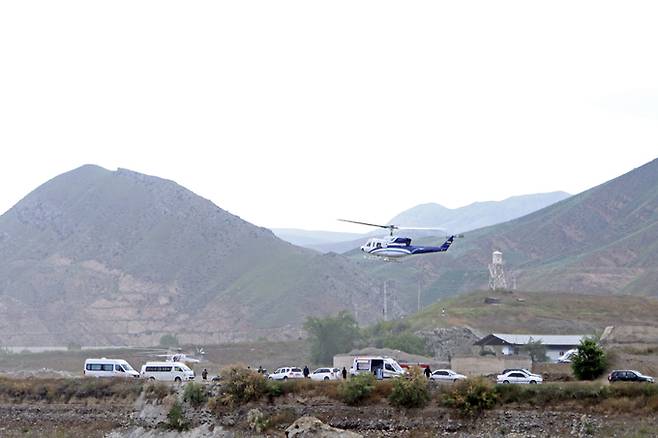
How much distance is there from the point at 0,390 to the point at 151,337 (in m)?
132

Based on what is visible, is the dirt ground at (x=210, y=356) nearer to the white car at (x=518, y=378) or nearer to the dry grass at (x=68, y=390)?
the dry grass at (x=68, y=390)

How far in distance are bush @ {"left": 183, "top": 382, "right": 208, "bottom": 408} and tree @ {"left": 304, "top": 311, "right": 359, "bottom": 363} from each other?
195ft

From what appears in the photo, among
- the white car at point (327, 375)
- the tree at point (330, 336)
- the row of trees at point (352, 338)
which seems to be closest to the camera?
the white car at point (327, 375)

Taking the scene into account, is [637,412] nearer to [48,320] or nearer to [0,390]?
[0,390]

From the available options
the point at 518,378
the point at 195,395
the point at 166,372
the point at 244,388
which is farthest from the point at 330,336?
the point at 244,388

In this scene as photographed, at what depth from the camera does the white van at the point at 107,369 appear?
2584 inches

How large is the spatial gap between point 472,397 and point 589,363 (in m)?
9.91

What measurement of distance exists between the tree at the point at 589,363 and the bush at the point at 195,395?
672 inches

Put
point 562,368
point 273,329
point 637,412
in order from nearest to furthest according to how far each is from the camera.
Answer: point 637,412
point 562,368
point 273,329

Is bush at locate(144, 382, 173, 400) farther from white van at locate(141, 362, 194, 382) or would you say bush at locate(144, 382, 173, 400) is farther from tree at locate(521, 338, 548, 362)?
tree at locate(521, 338, 548, 362)

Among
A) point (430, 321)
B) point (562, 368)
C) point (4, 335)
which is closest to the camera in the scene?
point (562, 368)

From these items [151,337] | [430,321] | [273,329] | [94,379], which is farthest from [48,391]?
[151,337]

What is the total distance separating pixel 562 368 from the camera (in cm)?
6800

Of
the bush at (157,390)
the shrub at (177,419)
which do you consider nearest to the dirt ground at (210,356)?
the bush at (157,390)
